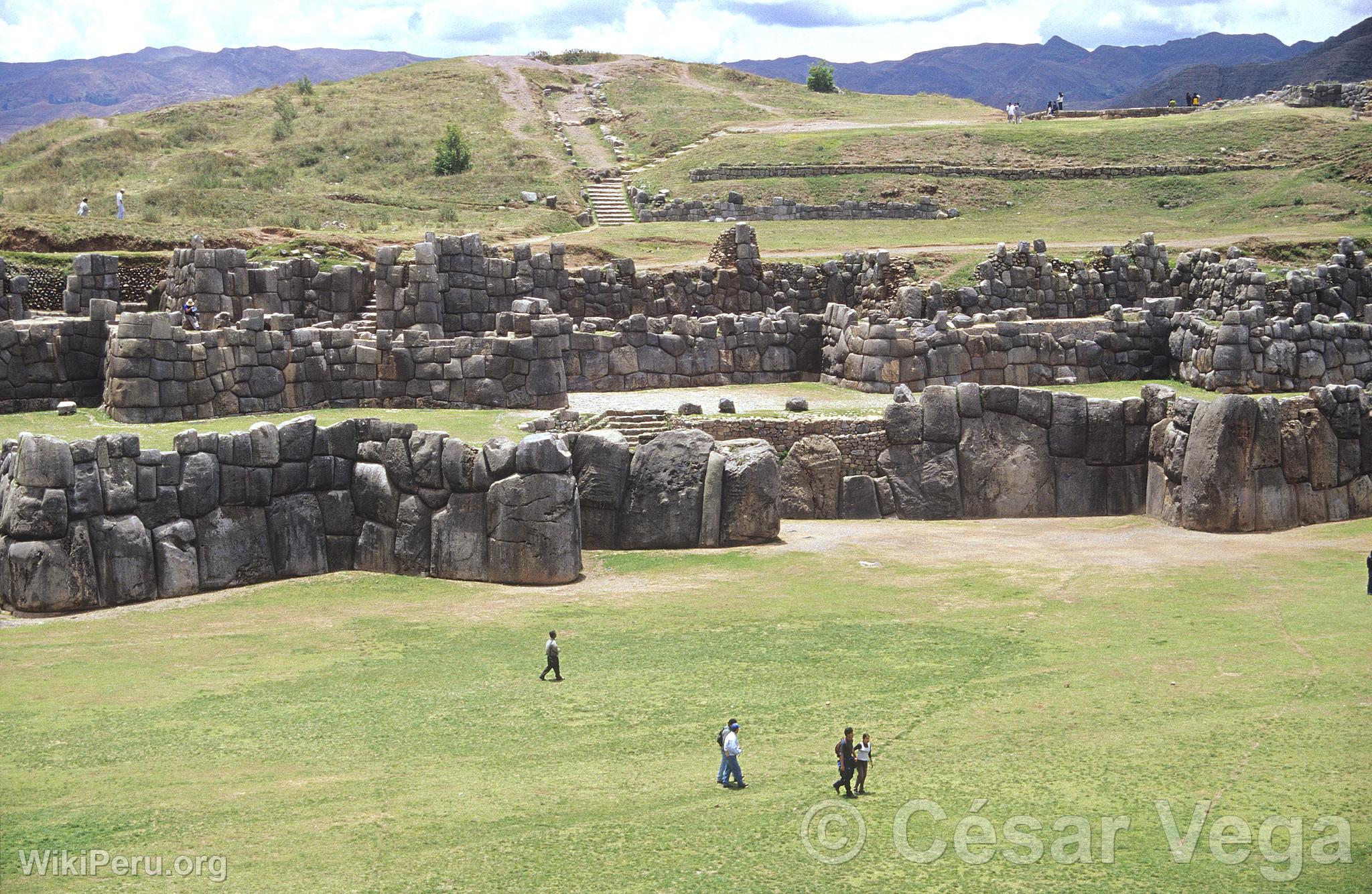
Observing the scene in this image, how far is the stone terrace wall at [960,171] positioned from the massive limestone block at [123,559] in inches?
1590

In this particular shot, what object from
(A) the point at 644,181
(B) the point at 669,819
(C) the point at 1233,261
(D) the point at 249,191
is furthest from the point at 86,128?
(B) the point at 669,819

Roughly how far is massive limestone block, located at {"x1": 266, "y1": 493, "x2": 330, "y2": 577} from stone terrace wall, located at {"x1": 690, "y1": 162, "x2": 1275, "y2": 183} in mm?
37878

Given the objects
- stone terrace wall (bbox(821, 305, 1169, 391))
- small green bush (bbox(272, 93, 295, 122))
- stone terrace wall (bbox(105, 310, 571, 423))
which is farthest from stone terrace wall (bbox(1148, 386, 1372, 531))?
small green bush (bbox(272, 93, 295, 122))

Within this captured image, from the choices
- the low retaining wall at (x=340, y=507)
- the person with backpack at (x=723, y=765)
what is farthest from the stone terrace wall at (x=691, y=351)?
the person with backpack at (x=723, y=765)

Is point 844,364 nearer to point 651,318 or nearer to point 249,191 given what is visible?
point 651,318

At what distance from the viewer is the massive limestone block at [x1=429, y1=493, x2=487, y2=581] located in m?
25.7

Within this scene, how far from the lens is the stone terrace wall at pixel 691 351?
38500 mm

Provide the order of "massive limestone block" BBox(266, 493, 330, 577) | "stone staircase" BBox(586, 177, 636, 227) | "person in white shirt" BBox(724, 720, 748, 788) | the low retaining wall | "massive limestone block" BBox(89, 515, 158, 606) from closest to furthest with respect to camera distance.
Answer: "person in white shirt" BBox(724, 720, 748, 788) < the low retaining wall < "massive limestone block" BBox(89, 515, 158, 606) < "massive limestone block" BBox(266, 493, 330, 577) < "stone staircase" BBox(586, 177, 636, 227)

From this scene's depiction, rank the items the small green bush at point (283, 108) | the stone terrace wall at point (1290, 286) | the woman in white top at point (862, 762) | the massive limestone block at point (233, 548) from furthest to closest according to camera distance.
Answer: the small green bush at point (283, 108)
the stone terrace wall at point (1290, 286)
the massive limestone block at point (233, 548)
the woman in white top at point (862, 762)

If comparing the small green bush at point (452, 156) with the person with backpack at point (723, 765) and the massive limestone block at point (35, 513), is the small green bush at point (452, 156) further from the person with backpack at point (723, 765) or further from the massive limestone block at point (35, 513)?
the person with backpack at point (723, 765)

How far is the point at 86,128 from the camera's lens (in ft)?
226

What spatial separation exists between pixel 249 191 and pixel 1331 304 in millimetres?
34885

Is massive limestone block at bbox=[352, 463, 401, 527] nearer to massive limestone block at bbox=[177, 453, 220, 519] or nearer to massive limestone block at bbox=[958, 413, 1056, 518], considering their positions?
massive limestone block at bbox=[177, 453, 220, 519]

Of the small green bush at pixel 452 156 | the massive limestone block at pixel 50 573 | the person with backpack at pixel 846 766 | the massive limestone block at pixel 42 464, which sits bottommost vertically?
the person with backpack at pixel 846 766
